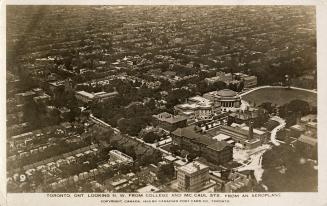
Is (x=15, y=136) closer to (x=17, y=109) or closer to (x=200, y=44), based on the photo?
(x=17, y=109)

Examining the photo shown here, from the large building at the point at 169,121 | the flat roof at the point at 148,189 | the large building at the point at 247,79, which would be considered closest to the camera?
the flat roof at the point at 148,189

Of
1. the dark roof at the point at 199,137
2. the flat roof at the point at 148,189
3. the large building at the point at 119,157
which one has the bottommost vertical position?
the flat roof at the point at 148,189

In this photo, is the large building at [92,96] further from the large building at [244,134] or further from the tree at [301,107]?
the tree at [301,107]

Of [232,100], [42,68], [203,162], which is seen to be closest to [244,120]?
[232,100]

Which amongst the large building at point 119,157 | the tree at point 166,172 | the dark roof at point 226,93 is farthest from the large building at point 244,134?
the large building at point 119,157

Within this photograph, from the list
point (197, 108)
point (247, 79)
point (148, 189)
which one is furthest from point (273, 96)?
point (148, 189)

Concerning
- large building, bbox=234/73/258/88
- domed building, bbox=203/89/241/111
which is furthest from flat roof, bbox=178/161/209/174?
large building, bbox=234/73/258/88
